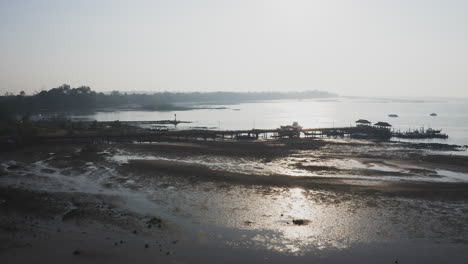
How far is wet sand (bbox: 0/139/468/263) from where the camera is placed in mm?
16234

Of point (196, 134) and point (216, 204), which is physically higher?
point (196, 134)

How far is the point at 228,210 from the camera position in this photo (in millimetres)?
21891

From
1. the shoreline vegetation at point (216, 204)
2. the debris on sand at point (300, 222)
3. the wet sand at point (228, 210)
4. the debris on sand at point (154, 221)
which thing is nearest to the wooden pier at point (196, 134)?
the shoreline vegetation at point (216, 204)

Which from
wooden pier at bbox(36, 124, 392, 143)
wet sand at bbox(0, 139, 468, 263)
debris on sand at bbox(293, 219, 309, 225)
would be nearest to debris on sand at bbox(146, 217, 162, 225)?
wet sand at bbox(0, 139, 468, 263)

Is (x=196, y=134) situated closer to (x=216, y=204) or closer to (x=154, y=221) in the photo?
(x=216, y=204)

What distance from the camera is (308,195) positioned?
25.2 meters

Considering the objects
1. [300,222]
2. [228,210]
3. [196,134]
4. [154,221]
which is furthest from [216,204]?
[196,134]

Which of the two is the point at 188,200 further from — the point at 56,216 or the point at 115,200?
the point at 56,216

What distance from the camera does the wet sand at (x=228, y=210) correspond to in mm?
16234

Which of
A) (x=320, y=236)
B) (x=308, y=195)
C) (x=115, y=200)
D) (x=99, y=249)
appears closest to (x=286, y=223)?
(x=320, y=236)

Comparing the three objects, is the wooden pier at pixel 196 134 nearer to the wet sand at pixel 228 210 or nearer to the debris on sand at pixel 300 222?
the wet sand at pixel 228 210

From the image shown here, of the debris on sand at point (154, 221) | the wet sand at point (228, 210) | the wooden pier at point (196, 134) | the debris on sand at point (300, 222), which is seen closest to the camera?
the wet sand at point (228, 210)

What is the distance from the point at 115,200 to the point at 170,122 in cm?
6759

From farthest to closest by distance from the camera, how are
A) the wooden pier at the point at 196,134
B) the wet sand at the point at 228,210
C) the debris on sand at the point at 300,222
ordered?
the wooden pier at the point at 196,134, the debris on sand at the point at 300,222, the wet sand at the point at 228,210
